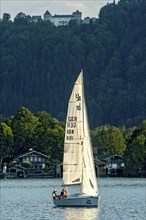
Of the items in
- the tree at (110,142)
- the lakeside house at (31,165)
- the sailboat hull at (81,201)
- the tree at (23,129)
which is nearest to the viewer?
the sailboat hull at (81,201)

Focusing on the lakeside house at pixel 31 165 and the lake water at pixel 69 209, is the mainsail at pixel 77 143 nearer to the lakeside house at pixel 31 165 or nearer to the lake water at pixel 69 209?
the lake water at pixel 69 209

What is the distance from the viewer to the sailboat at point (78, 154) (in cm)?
7225

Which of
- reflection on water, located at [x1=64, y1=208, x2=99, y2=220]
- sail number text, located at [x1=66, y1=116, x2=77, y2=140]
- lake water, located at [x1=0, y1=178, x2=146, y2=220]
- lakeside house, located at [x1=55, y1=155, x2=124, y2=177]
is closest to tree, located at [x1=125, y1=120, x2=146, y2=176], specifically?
lakeside house, located at [x1=55, y1=155, x2=124, y2=177]

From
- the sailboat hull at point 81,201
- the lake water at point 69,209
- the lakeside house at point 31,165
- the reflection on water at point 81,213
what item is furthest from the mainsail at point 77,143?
the lakeside house at point 31,165

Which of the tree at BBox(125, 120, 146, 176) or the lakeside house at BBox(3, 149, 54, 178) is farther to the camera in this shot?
the lakeside house at BBox(3, 149, 54, 178)

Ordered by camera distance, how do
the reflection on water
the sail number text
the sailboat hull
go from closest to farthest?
the reflection on water, the sailboat hull, the sail number text

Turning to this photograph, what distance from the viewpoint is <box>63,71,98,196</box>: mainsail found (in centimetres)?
7288

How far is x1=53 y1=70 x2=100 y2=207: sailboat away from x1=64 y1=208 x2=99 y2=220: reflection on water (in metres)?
0.88

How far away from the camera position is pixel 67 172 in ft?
241

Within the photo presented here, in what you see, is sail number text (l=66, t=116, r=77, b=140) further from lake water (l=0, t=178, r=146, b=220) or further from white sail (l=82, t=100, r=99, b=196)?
lake water (l=0, t=178, r=146, b=220)

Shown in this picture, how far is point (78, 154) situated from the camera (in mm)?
73188

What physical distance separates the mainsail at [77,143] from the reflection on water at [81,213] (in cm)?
243

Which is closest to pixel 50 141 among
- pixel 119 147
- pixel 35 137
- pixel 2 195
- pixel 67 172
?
pixel 35 137

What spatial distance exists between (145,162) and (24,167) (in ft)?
97.7
